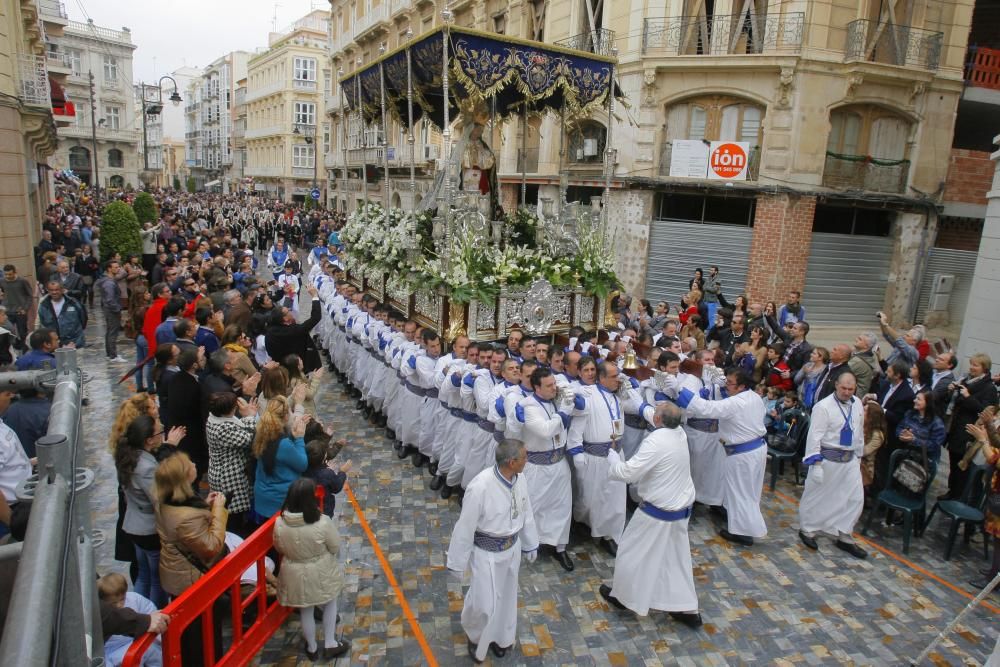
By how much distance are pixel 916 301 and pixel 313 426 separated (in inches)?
668

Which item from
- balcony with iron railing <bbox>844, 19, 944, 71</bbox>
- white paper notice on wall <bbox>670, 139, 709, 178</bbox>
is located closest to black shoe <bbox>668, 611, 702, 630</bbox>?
white paper notice on wall <bbox>670, 139, 709, 178</bbox>

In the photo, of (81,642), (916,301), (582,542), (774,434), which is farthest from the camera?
(916,301)

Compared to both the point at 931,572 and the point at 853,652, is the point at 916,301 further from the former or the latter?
the point at 853,652

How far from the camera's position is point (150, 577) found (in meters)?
4.54

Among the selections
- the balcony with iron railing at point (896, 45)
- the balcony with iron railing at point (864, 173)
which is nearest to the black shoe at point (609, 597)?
the balcony with iron railing at point (864, 173)

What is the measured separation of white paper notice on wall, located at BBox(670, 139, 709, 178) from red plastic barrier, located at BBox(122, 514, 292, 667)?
14.6 m

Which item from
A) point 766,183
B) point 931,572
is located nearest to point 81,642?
point 931,572

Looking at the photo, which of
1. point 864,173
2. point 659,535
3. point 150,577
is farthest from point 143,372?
point 864,173

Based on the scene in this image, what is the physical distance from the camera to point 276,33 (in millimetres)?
63250

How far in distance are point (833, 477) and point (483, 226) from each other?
5122mm

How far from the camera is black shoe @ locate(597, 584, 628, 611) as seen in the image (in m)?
5.35

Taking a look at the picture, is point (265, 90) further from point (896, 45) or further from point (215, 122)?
point (896, 45)

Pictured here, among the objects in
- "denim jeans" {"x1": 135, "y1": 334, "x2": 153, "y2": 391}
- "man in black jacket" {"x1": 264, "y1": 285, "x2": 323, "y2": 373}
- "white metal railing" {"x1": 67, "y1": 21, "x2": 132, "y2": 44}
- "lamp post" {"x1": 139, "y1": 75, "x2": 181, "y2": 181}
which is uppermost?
"white metal railing" {"x1": 67, "y1": 21, "x2": 132, "y2": 44}

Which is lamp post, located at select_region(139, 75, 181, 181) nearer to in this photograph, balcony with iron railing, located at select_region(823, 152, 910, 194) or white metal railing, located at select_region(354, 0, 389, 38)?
white metal railing, located at select_region(354, 0, 389, 38)
